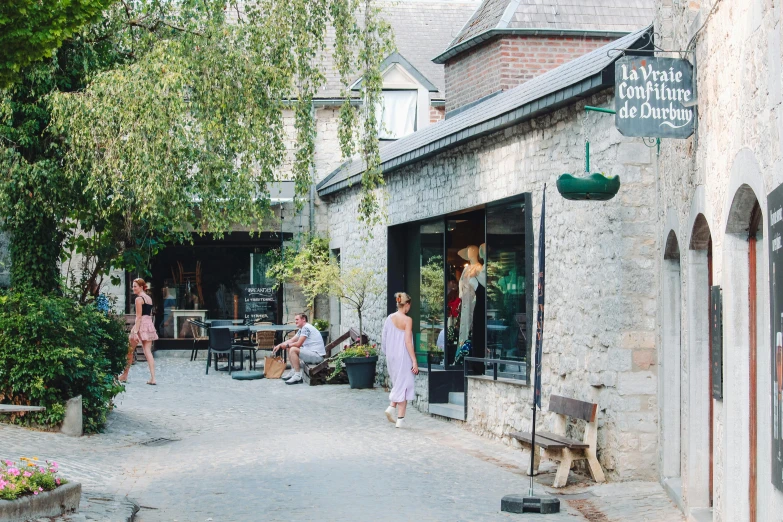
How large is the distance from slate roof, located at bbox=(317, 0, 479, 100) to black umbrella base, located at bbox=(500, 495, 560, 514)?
15.9 meters

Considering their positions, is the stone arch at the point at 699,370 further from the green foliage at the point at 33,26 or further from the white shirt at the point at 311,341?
the white shirt at the point at 311,341

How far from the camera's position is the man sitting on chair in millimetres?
18109

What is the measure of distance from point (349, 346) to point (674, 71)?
1091cm

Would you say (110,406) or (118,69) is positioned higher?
(118,69)

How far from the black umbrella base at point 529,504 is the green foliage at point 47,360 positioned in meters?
5.31

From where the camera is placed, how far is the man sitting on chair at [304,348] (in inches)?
713

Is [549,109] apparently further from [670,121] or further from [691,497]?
[691,497]

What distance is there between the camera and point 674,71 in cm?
756

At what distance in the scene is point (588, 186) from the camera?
8992mm

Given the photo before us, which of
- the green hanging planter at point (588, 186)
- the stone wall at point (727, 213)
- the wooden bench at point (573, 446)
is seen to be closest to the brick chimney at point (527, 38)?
the green hanging planter at point (588, 186)

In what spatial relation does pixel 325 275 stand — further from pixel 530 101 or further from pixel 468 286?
pixel 530 101

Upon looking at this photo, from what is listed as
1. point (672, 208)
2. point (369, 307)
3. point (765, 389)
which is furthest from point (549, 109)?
point (369, 307)

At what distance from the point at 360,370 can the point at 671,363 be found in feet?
28.2

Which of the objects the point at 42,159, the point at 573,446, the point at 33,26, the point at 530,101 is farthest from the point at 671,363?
the point at 42,159
